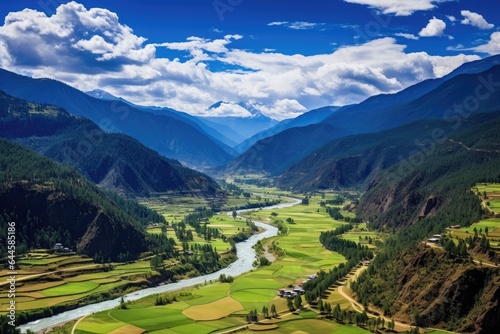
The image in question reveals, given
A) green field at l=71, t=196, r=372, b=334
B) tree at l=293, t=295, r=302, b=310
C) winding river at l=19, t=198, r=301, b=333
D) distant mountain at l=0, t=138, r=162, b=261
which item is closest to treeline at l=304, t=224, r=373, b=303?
tree at l=293, t=295, r=302, b=310

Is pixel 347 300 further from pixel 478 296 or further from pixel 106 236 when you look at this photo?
pixel 106 236

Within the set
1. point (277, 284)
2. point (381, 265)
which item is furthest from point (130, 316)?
point (381, 265)

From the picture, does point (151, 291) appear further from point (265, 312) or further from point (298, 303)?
point (298, 303)

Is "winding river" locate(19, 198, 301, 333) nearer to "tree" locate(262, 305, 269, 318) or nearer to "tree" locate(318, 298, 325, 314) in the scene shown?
"tree" locate(262, 305, 269, 318)

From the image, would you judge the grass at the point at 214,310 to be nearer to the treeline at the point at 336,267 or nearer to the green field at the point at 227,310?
the green field at the point at 227,310

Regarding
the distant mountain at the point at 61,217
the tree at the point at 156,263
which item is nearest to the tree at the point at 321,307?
the tree at the point at 156,263
